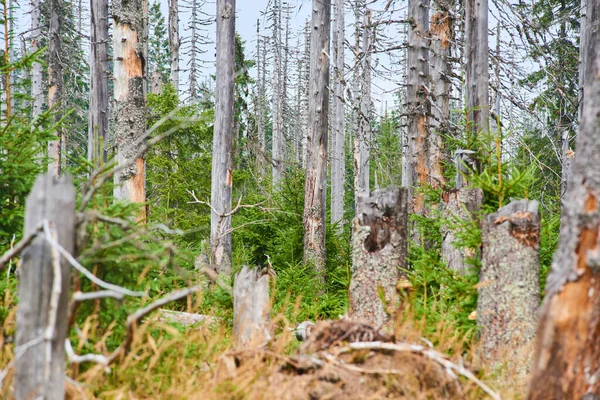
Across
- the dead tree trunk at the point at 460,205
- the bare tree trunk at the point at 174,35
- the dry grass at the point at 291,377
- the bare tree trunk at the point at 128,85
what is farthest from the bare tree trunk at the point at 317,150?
the bare tree trunk at the point at 174,35

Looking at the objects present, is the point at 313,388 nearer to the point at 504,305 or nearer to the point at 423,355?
the point at 423,355

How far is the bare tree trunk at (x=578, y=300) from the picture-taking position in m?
2.29

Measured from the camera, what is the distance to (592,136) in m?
2.34

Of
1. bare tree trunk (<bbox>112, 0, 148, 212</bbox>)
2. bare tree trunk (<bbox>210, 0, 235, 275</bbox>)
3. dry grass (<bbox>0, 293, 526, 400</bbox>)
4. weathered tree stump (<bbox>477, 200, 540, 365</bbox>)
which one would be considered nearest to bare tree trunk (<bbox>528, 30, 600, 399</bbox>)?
dry grass (<bbox>0, 293, 526, 400</bbox>)

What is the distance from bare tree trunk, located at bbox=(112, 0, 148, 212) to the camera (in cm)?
694

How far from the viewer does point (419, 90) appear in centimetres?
888

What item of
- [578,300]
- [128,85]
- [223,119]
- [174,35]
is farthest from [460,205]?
[174,35]

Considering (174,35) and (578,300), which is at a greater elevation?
(174,35)

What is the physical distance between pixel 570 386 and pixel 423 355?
2.80ft

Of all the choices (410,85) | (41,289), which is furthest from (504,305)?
(410,85)

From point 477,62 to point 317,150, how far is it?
4252 millimetres

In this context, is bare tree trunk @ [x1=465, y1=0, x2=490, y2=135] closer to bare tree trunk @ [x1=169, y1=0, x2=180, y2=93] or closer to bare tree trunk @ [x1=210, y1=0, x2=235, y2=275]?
bare tree trunk @ [x1=210, y1=0, x2=235, y2=275]

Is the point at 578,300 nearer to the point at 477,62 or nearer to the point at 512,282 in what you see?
the point at 512,282

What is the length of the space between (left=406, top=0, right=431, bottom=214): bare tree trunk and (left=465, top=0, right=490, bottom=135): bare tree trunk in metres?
2.70
